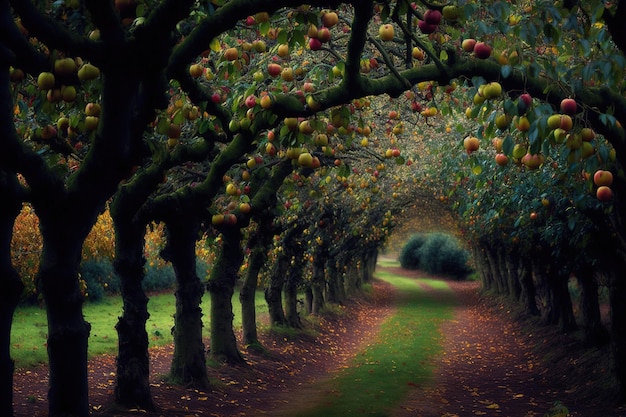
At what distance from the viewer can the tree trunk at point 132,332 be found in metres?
11.3

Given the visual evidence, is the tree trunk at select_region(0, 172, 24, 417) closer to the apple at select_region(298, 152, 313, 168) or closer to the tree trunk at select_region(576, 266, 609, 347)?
the apple at select_region(298, 152, 313, 168)

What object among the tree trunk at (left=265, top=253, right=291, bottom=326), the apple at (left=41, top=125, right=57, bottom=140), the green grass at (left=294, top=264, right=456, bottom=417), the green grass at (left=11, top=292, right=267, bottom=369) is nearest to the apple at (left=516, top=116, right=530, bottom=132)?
the apple at (left=41, top=125, right=57, bottom=140)

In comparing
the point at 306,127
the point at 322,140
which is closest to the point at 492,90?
the point at 306,127

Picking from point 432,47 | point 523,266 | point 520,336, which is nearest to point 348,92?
point 432,47

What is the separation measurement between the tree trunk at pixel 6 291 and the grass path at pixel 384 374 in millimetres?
6565

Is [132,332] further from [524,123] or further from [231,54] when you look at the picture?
[524,123]

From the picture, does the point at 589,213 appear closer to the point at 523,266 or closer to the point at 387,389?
the point at 387,389

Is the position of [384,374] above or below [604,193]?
below

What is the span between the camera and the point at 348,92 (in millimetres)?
7410

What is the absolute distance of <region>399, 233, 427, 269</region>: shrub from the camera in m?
Result: 84.9

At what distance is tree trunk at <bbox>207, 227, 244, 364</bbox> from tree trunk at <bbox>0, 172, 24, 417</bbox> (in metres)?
9.50

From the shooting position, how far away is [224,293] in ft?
54.3

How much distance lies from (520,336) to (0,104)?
2326 centimetres

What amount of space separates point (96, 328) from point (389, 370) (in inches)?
564
